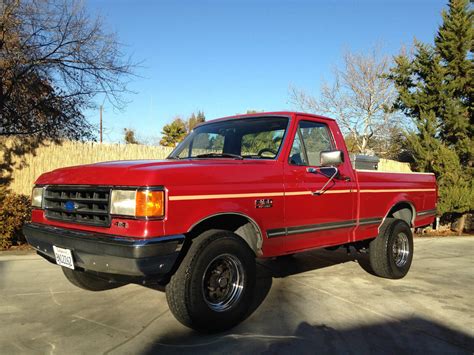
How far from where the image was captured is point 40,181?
13.5 ft

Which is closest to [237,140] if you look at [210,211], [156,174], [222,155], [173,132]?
[222,155]

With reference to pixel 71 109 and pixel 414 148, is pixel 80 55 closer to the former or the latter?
pixel 71 109

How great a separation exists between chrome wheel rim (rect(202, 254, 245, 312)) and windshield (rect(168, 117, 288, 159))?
1181 millimetres

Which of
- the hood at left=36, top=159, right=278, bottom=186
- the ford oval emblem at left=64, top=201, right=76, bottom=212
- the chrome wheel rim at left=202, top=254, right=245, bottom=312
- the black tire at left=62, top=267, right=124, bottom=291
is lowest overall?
the black tire at left=62, top=267, right=124, bottom=291

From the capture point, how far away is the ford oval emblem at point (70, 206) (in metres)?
3.57

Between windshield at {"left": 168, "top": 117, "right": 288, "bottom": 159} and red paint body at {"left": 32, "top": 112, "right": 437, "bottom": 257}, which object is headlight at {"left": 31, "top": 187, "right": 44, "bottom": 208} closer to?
red paint body at {"left": 32, "top": 112, "right": 437, "bottom": 257}

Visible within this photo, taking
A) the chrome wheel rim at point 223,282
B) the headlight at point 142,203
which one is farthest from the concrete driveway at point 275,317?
the headlight at point 142,203

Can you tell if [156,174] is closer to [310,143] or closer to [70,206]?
[70,206]

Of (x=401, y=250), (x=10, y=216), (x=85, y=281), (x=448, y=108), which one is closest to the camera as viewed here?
(x=85, y=281)

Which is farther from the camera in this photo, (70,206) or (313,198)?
(313,198)

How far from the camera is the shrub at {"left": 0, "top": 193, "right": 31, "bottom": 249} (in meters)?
6.98

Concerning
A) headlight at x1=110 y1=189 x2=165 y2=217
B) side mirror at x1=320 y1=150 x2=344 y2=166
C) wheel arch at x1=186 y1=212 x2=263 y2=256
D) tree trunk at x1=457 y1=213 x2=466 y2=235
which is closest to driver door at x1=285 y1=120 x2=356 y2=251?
side mirror at x1=320 y1=150 x2=344 y2=166

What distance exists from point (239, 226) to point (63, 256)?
1596mm

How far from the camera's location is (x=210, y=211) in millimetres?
3412
